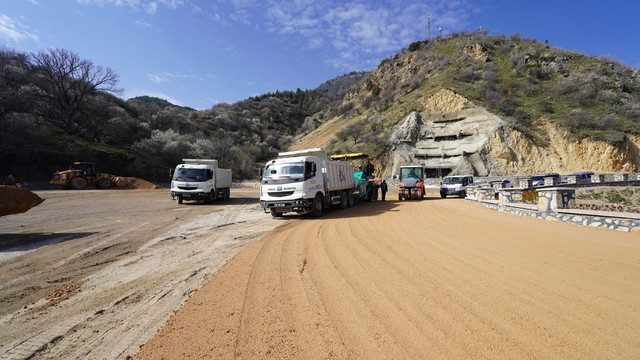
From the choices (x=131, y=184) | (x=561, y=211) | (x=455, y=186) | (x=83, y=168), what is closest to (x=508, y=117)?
(x=455, y=186)

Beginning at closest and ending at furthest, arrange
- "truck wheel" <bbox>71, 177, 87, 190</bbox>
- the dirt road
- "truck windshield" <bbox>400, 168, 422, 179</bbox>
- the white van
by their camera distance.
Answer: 1. the dirt road
2. "truck windshield" <bbox>400, 168, 422, 179</bbox>
3. the white van
4. "truck wheel" <bbox>71, 177, 87, 190</bbox>

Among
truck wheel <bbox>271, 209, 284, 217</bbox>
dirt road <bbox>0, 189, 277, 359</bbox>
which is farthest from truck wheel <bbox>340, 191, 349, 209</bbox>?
dirt road <bbox>0, 189, 277, 359</bbox>

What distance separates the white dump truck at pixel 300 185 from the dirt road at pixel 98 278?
4.43 ft

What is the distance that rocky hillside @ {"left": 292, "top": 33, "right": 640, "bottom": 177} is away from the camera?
1409 inches

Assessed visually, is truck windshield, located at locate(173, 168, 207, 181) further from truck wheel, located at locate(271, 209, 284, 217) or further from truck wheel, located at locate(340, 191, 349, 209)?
truck wheel, located at locate(340, 191, 349, 209)

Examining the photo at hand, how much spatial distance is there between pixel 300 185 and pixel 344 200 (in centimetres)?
424

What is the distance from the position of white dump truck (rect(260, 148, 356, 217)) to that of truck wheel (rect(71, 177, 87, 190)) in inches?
984

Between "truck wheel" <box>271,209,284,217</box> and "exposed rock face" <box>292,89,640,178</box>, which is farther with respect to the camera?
"exposed rock face" <box>292,89,640,178</box>

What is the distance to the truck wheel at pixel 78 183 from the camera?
27953mm

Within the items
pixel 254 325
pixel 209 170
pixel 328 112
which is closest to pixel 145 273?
pixel 254 325

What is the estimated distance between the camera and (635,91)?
40.2 metres

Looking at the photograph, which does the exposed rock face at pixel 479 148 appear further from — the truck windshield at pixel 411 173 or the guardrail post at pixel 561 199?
the guardrail post at pixel 561 199

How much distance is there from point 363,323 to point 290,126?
9257 centimetres

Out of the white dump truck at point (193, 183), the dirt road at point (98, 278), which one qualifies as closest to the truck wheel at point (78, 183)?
the white dump truck at point (193, 183)
